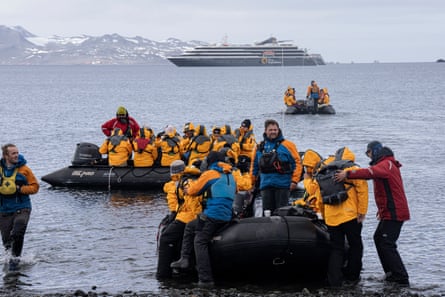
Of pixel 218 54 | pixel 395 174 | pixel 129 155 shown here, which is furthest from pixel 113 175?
pixel 218 54

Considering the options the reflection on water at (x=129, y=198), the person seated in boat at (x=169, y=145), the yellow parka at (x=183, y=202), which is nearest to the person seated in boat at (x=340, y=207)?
the yellow parka at (x=183, y=202)

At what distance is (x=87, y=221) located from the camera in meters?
16.9

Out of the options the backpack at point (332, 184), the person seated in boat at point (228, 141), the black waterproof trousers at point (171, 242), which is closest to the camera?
the backpack at point (332, 184)

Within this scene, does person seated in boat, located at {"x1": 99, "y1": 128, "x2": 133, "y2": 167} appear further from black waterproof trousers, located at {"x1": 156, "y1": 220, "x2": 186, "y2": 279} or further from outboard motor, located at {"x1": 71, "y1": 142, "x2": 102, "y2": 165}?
black waterproof trousers, located at {"x1": 156, "y1": 220, "x2": 186, "y2": 279}

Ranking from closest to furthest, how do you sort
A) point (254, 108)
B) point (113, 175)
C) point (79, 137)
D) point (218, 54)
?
point (113, 175) → point (79, 137) → point (254, 108) → point (218, 54)

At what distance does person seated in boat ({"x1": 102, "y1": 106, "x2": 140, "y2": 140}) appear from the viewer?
2048 centimetres

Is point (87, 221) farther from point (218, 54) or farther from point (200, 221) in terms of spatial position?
point (218, 54)

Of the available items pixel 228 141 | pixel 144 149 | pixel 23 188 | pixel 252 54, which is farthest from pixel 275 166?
pixel 252 54

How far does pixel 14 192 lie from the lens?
38.3 ft

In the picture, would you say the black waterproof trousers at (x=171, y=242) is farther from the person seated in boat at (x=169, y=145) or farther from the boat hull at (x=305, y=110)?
the boat hull at (x=305, y=110)

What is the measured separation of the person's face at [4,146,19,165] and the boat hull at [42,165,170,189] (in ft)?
27.1

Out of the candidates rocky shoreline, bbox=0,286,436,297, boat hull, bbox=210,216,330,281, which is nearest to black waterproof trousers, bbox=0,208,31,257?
rocky shoreline, bbox=0,286,436,297

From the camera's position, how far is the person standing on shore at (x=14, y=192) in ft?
38.1

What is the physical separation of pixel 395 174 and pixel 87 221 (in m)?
8.28
